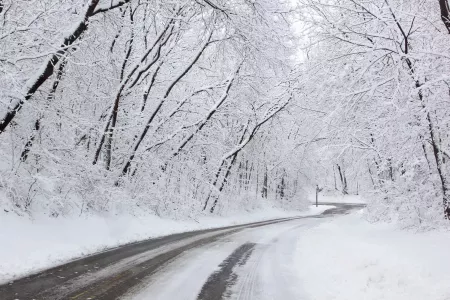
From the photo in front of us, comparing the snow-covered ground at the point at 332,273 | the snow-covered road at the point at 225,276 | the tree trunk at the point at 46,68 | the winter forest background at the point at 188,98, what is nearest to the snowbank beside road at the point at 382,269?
the snow-covered ground at the point at 332,273

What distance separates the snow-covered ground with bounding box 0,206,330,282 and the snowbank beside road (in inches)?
229

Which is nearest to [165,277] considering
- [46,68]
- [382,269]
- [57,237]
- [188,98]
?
[382,269]

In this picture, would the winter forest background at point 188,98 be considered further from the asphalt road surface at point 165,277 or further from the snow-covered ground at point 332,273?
the asphalt road surface at point 165,277

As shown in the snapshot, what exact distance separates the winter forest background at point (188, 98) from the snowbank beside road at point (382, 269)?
2120mm

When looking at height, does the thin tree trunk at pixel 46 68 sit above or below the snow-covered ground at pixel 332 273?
above

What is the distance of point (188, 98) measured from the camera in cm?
2038

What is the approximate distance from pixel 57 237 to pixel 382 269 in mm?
8780

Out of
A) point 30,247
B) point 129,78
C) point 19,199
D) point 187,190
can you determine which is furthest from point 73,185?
point 187,190

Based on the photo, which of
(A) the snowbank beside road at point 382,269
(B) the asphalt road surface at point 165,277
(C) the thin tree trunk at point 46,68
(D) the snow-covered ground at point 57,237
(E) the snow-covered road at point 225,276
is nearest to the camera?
(B) the asphalt road surface at point 165,277

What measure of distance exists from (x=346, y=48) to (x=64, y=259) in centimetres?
887

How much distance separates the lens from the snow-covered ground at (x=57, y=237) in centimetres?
835

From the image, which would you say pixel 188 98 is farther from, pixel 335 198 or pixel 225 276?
pixel 335 198

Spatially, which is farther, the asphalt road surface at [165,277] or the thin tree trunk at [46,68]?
the thin tree trunk at [46,68]

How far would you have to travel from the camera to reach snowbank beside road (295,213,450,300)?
6.69 meters
